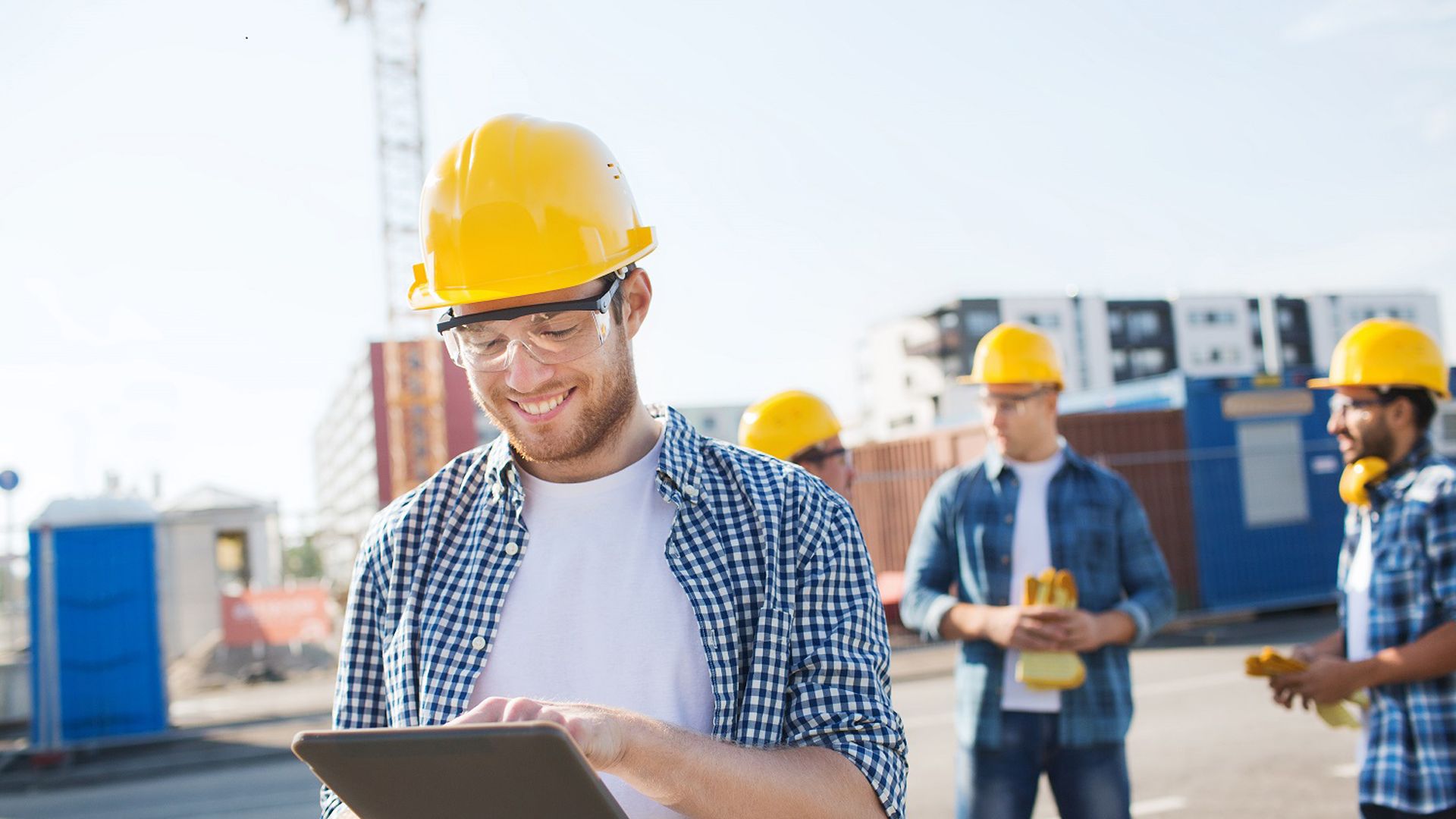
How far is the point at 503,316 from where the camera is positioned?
161 cm

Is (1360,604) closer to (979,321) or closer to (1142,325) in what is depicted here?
(979,321)

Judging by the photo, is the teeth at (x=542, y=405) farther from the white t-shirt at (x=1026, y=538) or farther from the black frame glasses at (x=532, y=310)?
the white t-shirt at (x=1026, y=538)

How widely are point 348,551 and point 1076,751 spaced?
36.1 m

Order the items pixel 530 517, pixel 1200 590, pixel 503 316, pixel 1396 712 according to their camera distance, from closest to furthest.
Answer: pixel 503 316 → pixel 530 517 → pixel 1396 712 → pixel 1200 590

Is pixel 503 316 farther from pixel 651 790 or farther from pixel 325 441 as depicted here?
pixel 325 441

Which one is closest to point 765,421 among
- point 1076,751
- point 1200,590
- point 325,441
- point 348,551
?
point 1076,751

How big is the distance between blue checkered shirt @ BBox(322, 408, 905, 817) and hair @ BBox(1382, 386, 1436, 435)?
238 centimetres

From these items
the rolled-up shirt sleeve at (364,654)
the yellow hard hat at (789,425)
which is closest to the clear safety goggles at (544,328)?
the rolled-up shirt sleeve at (364,654)

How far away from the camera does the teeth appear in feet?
5.43

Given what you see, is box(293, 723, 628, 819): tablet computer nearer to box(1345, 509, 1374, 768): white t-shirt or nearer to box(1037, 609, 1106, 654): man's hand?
box(1037, 609, 1106, 654): man's hand

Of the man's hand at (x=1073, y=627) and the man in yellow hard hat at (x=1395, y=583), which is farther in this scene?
the man's hand at (x=1073, y=627)

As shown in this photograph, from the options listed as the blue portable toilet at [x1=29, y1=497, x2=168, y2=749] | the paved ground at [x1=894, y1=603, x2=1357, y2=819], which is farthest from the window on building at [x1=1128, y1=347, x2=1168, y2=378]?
the blue portable toilet at [x1=29, y1=497, x2=168, y2=749]

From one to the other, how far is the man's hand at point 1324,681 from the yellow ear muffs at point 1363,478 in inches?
18.5

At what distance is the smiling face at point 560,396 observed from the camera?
1631 mm
